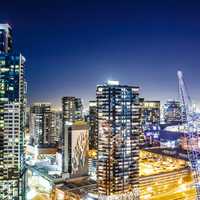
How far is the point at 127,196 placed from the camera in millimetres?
23953

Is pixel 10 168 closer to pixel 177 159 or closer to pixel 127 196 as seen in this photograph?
pixel 127 196

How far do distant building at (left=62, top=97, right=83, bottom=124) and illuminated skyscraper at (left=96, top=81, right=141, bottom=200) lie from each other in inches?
879

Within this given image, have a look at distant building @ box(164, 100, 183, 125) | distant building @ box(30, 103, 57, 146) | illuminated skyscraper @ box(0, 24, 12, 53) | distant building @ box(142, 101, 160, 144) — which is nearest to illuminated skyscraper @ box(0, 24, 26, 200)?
illuminated skyscraper @ box(0, 24, 12, 53)

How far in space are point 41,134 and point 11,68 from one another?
27.0m

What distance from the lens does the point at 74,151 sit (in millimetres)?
30984

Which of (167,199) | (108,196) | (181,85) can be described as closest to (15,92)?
(108,196)

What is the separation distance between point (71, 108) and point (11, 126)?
24.1 m

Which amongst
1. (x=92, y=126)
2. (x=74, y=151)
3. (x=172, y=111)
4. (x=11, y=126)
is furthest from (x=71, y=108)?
(x=172, y=111)

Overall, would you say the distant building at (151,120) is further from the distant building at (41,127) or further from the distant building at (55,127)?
the distant building at (41,127)

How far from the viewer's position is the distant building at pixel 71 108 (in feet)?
155

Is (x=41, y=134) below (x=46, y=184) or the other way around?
the other way around

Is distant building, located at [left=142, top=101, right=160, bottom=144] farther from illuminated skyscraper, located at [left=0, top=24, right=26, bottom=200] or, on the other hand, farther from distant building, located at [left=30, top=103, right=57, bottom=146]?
illuminated skyscraper, located at [left=0, top=24, right=26, bottom=200]

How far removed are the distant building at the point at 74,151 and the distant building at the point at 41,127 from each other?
18.9 m

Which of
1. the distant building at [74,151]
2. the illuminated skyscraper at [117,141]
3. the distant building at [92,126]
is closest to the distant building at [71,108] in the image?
the distant building at [92,126]
